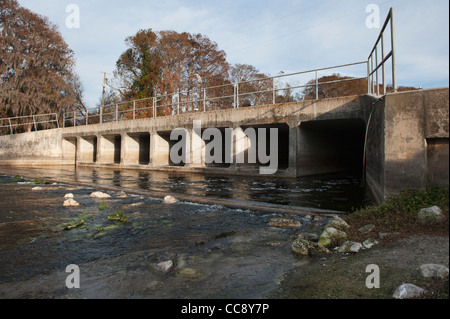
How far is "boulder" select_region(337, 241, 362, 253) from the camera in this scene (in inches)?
133

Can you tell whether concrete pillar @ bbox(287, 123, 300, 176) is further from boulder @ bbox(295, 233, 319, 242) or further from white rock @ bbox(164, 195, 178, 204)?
boulder @ bbox(295, 233, 319, 242)

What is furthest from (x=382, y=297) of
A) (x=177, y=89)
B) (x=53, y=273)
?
(x=177, y=89)

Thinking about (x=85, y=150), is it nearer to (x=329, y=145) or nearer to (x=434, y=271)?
(x=329, y=145)

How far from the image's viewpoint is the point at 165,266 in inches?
129

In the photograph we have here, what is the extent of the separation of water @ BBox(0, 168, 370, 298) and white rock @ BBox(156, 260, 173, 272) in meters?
0.05

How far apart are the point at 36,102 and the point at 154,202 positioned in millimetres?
29875

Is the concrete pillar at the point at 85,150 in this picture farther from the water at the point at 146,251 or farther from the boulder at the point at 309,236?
the boulder at the point at 309,236

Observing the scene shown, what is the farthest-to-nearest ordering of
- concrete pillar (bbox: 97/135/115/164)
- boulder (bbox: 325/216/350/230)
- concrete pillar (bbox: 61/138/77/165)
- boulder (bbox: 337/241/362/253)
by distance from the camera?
concrete pillar (bbox: 61/138/77/165) → concrete pillar (bbox: 97/135/115/164) → boulder (bbox: 325/216/350/230) → boulder (bbox: 337/241/362/253)

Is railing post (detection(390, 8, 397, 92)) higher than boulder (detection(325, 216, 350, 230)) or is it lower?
higher

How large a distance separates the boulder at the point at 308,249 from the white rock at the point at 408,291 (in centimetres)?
126

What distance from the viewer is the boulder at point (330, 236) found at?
12.5 feet

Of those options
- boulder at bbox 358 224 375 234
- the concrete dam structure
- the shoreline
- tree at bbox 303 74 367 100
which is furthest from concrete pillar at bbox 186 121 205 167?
tree at bbox 303 74 367 100

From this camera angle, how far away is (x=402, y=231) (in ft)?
11.5
